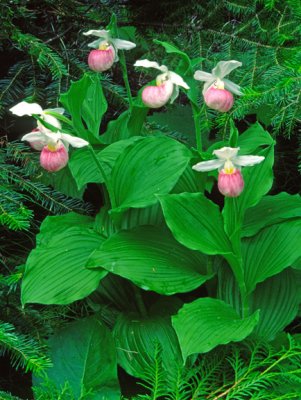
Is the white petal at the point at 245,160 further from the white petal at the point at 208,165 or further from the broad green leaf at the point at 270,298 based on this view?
the broad green leaf at the point at 270,298

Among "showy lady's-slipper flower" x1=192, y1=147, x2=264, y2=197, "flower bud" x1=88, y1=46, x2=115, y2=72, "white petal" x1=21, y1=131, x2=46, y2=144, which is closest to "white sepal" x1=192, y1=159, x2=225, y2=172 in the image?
"showy lady's-slipper flower" x1=192, y1=147, x2=264, y2=197

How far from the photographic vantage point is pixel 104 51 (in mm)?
1507

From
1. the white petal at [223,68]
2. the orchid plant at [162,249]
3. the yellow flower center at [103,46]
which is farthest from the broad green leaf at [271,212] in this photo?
the yellow flower center at [103,46]

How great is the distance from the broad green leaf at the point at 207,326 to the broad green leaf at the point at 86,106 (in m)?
0.51

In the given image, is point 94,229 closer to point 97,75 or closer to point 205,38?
point 97,75

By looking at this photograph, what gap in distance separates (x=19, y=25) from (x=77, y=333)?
109 cm

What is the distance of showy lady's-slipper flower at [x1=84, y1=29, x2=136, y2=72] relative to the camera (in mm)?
1501

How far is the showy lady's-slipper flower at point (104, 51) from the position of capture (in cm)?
150

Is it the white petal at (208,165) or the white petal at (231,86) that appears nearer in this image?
the white petal at (208,165)

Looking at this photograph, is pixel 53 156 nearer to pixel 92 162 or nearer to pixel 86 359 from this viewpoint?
pixel 92 162

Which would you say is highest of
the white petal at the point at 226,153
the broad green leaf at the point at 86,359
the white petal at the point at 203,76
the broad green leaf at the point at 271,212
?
the white petal at the point at 203,76

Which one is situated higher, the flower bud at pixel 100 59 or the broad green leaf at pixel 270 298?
the flower bud at pixel 100 59

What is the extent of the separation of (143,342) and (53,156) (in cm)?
46

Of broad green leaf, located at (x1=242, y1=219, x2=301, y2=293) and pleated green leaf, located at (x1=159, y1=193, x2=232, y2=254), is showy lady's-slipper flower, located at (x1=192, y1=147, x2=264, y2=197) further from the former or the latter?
broad green leaf, located at (x1=242, y1=219, x2=301, y2=293)
